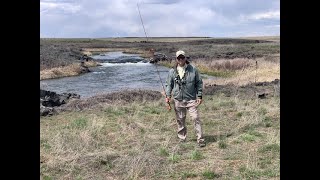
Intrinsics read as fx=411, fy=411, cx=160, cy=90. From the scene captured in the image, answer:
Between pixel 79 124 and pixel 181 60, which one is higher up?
pixel 181 60

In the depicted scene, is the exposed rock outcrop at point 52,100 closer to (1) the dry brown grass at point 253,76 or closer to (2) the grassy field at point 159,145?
(2) the grassy field at point 159,145

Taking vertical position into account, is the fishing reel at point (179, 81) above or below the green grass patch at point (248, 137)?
above

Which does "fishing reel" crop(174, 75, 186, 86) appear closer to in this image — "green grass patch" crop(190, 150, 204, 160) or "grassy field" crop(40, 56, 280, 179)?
"grassy field" crop(40, 56, 280, 179)

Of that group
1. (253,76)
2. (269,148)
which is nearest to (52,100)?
(269,148)

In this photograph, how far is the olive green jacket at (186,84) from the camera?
891 centimetres

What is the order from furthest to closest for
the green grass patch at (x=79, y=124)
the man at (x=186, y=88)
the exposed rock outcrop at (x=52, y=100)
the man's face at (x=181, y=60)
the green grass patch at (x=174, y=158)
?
the exposed rock outcrop at (x=52, y=100)
the green grass patch at (x=79, y=124)
the man at (x=186, y=88)
the man's face at (x=181, y=60)
the green grass patch at (x=174, y=158)

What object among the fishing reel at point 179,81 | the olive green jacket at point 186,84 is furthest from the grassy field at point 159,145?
the fishing reel at point 179,81

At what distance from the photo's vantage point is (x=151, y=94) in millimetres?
19375

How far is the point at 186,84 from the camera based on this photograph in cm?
900

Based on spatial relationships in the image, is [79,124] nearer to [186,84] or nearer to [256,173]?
[186,84]

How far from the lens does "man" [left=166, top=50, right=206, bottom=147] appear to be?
351 inches

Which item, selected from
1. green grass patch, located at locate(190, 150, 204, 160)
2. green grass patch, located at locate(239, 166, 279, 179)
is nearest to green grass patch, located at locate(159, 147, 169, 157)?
green grass patch, located at locate(190, 150, 204, 160)

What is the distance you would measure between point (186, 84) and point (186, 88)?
0.10 m
